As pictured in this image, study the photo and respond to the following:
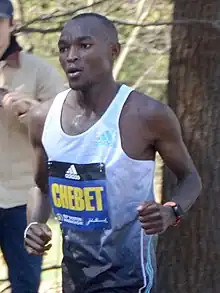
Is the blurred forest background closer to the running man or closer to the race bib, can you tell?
the running man

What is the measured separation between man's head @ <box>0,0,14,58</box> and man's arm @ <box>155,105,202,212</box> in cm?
123

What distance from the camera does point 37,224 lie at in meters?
3.23

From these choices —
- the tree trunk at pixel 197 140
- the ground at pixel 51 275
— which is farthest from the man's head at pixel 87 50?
the ground at pixel 51 275

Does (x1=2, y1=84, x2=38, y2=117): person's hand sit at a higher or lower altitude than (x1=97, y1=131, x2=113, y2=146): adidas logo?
lower

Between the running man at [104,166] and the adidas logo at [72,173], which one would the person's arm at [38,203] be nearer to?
the running man at [104,166]

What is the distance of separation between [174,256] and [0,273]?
1.72m

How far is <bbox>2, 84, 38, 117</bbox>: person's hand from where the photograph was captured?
3689 millimetres

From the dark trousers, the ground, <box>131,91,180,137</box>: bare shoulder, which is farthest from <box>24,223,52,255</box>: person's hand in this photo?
the ground

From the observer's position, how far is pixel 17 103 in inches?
145

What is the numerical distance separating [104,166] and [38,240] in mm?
420

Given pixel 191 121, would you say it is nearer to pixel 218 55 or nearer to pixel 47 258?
pixel 218 55

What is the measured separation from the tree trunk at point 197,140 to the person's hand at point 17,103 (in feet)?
3.60

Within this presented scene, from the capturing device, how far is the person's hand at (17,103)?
369cm

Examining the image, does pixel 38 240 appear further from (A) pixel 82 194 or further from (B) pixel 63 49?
(B) pixel 63 49
